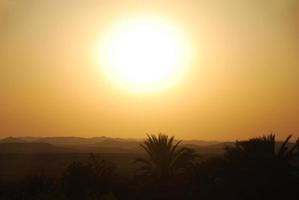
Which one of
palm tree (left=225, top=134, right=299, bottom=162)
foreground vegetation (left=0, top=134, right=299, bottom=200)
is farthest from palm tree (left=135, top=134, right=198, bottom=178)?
palm tree (left=225, top=134, right=299, bottom=162)

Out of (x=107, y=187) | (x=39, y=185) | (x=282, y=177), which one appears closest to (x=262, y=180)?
(x=282, y=177)

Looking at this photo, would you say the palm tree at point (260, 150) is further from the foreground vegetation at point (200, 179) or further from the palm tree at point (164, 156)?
the palm tree at point (164, 156)

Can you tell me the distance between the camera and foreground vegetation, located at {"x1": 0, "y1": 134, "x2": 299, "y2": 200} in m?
20.9

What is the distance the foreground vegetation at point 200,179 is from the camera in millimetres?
20875

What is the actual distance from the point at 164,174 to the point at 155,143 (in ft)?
5.84

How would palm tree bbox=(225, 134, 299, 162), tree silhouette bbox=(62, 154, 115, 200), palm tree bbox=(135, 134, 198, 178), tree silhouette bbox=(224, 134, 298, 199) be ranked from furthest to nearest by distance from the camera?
palm tree bbox=(135, 134, 198, 178), tree silhouette bbox=(62, 154, 115, 200), palm tree bbox=(225, 134, 299, 162), tree silhouette bbox=(224, 134, 298, 199)

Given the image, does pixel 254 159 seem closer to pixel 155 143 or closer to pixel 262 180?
pixel 262 180

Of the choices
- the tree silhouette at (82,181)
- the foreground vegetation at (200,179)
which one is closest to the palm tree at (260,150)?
the foreground vegetation at (200,179)

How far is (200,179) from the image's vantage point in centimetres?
2347

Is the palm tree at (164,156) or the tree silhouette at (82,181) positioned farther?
the palm tree at (164,156)

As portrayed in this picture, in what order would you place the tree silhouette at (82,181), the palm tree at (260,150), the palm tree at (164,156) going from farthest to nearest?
the palm tree at (164,156), the tree silhouette at (82,181), the palm tree at (260,150)

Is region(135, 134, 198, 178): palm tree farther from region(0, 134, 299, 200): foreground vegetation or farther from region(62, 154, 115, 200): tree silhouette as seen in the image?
region(62, 154, 115, 200): tree silhouette

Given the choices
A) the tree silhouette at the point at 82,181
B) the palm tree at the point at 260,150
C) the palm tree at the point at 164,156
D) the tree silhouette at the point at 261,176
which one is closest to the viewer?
the tree silhouette at the point at 261,176

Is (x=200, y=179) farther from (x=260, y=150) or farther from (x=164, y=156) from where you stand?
(x=164, y=156)
